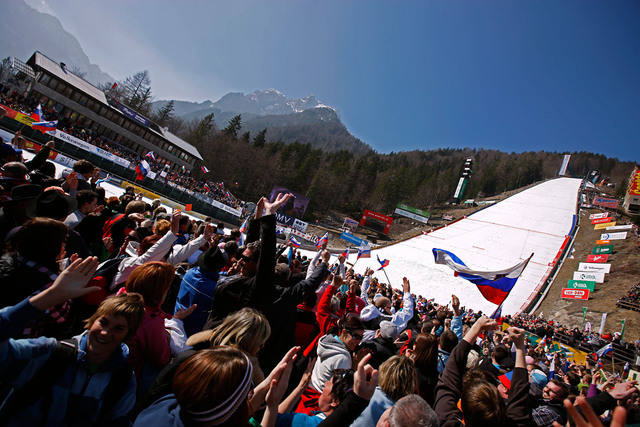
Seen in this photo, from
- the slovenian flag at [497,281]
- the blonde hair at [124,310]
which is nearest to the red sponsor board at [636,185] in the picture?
the slovenian flag at [497,281]

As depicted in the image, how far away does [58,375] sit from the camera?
149cm

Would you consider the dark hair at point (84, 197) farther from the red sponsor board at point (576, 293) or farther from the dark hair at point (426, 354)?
the red sponsor board at point (576, 293)

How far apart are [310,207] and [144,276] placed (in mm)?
55425

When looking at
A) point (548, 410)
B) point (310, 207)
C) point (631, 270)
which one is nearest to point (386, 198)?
point (310, 207)

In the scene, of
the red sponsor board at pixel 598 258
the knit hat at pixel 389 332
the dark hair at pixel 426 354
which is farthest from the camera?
the red sponsor board at pixel 598 258

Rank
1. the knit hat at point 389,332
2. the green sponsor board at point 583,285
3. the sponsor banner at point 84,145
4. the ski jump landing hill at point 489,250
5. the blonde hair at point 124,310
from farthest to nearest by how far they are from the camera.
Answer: the ski jump landing hill at point 489,250 → the green sponsor board at point 583,285 → the sponsor banner at point 84,145 → the knit hat at point 389,332 → the blonde hair at point 124,310

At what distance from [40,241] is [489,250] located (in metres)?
36.6

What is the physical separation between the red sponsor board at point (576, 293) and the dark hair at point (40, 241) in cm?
2888

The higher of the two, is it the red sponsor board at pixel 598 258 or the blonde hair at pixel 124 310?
the red sponsor board at pixel 598 258

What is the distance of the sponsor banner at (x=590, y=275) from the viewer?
23812 millimetres

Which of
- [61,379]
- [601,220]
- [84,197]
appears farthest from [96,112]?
[601,220]

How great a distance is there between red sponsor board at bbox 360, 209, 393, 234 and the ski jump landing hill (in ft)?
25.7

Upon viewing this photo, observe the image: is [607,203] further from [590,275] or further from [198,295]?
[198,295]

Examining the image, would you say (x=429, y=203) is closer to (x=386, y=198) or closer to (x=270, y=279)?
(x=386, y=198)
